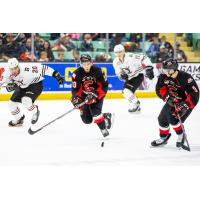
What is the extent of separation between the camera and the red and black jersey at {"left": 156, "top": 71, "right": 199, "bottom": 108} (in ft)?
13.0

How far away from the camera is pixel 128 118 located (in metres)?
6.07

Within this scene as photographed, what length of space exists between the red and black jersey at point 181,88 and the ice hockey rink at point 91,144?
1.53 feet

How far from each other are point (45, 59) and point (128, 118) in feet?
7.80

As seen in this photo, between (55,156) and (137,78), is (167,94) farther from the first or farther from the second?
(137,78)

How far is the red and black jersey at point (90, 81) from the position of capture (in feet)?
14.4

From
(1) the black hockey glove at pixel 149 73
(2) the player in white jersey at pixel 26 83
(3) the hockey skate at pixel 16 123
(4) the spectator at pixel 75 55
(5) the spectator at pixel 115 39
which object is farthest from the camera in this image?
(5) the spectator at pixel 115 39

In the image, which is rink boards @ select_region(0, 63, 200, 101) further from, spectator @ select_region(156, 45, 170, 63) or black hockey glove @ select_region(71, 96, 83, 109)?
black hockey glove @ select_region(71, 96, 83, 109)

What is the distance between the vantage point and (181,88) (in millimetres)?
4035

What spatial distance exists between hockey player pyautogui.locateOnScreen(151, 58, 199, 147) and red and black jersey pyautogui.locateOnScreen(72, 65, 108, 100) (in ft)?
A: 1.87

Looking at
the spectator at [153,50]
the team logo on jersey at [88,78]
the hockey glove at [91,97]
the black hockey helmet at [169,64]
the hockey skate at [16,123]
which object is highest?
the black hockey helmet at [169,64]

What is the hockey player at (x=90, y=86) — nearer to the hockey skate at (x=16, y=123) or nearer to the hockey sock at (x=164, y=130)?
the hockey sock at (x=164, y=130)

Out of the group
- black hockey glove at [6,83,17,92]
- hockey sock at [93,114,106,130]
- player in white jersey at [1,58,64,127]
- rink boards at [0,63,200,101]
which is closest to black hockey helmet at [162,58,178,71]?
hockey sock at [93,114,106,130]

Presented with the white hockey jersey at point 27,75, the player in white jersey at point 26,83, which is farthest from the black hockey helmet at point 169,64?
the white hockey jersey at point 27,75

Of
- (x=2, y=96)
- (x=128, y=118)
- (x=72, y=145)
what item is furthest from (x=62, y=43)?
(x=72, y=145)
